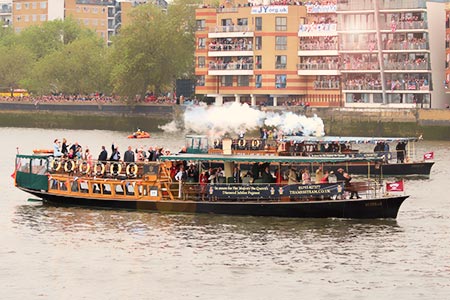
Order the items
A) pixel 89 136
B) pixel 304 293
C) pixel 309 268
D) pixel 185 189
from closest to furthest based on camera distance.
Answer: pixel 304 293 → pixel 309 268 → pixel 185 189 → pixel 89 136

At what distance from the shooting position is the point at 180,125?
16175 centimetres

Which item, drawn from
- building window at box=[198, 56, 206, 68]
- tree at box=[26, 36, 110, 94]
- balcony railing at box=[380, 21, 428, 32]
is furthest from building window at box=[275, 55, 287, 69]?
tree at box=[26, 36, 110, 94]

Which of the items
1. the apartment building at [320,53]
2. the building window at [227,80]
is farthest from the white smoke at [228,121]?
the building window at [227,80]

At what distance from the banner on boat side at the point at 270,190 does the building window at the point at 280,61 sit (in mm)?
97448

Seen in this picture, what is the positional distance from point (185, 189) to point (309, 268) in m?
14.0

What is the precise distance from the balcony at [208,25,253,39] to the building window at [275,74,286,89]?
5902 millimetres

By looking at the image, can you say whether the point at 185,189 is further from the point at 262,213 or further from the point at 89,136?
the point at 89,136

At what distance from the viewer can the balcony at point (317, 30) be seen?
156 m

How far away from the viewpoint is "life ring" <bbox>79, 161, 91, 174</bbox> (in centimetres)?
6725

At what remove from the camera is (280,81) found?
160 m

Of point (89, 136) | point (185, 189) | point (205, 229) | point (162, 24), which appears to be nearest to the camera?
point (205, 229)

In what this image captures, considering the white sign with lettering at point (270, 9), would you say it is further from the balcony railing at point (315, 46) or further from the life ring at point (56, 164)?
the life ring at point (56, 164)

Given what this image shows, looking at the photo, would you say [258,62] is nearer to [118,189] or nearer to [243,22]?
[243,22]

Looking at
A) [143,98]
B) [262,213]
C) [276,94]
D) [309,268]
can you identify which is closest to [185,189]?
[262,213]
